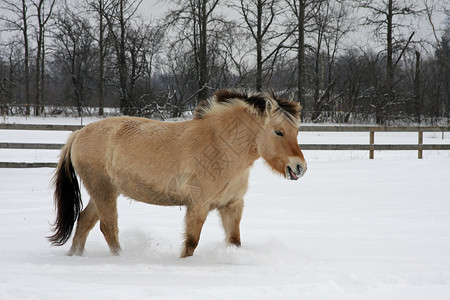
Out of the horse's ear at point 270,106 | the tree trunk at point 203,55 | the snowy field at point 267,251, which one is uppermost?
the tree trunk at point 203,55

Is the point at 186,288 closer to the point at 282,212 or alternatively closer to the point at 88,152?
the point at 88,152

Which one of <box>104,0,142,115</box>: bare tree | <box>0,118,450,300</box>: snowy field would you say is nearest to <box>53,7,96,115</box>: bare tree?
<box>104,0,142,115</box>: bare tree

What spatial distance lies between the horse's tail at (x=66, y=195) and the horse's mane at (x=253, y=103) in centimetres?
144

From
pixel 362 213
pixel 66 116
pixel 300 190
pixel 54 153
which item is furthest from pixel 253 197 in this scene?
pixel 66 116

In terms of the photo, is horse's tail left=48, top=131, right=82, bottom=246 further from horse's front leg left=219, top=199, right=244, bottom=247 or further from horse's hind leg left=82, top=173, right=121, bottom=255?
horse's front leg left=219, top=199, right=244, bottom=247

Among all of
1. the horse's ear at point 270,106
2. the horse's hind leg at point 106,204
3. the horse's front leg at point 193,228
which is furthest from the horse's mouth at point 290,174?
the horse's hind leg at point 106,204

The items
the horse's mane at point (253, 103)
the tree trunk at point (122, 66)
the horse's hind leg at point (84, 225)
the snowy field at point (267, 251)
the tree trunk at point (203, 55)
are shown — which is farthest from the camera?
the tree trunk at point (122, 66)

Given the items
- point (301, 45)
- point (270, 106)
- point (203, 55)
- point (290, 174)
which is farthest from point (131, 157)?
point (301, 45)

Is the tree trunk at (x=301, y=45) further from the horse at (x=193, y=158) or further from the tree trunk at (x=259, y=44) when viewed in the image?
the horse at (x=193, y=158)

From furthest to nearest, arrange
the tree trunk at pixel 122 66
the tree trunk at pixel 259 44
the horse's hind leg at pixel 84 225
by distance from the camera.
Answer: the tree trunk at pixel 122 66, the tree trunk at pixel 259 44, the horse's hind leg at pixel 84 225

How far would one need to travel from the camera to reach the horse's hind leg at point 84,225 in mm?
3863

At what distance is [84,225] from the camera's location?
3963mm

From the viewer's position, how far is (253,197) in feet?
22.2

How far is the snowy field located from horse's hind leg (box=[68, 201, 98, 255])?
0.14 meters
